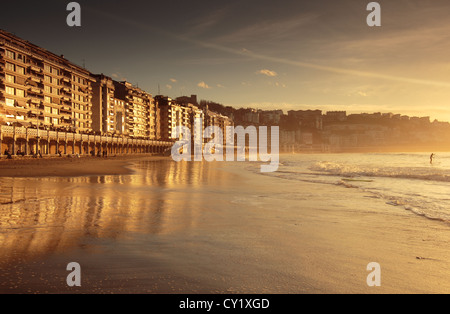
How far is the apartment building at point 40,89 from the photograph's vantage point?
227 feet

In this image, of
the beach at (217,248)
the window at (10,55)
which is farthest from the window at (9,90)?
the beach at (217,248)

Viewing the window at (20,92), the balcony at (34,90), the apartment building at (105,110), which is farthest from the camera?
the apartment building at (105,110)

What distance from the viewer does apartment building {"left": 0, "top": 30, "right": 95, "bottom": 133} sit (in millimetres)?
69188

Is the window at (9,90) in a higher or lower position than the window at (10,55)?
lower

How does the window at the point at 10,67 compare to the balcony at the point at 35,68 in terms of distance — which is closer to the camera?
the window at the point at 10,67

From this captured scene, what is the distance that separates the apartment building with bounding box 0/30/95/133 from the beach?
6439 centimetres

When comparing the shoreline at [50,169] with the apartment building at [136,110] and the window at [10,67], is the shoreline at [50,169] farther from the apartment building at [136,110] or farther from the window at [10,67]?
the apartment building at [136,110]

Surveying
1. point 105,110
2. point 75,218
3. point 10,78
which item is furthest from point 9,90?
point 75,218

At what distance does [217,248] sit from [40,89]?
3430 inches

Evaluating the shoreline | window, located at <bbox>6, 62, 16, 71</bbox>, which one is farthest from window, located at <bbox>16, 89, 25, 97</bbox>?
the shoreline

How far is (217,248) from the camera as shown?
8.08 metres

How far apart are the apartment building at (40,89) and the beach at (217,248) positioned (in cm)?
6439
